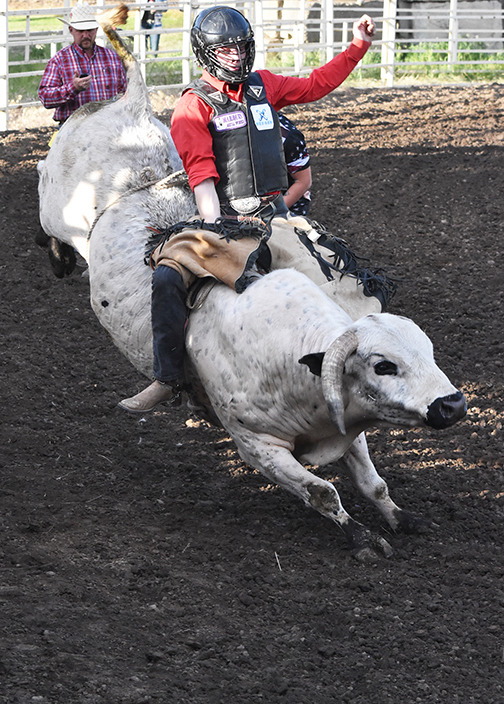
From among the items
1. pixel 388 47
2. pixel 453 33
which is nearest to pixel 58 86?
pixel 388 47

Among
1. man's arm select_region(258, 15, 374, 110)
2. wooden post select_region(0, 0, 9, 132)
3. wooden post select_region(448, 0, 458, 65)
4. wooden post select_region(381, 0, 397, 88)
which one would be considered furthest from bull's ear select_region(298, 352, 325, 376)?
wooden post select_region(448, 0, 458, 65)

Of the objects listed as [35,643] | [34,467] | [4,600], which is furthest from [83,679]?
[34,467]

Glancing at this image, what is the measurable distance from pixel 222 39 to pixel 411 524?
235 centimetres

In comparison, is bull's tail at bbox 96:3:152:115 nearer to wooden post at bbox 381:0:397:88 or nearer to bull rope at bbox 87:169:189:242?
bull rope at bbox 87:169:189:242

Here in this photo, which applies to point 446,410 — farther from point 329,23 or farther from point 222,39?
point 329,23

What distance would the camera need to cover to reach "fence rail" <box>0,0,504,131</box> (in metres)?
13.1

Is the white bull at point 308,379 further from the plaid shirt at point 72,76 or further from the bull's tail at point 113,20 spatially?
the plaid shirt at point 72,76

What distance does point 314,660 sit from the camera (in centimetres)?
339

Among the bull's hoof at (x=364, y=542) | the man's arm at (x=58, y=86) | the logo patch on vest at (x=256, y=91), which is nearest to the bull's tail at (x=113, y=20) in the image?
the logo patch on vest at (x=256, y=91)

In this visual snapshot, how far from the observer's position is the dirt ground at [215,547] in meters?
3.24

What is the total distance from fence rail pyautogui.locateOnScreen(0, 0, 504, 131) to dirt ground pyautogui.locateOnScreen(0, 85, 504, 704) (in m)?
5.89

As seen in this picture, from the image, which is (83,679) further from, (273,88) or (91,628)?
(273,88)

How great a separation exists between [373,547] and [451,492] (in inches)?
35.1

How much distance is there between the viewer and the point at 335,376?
11.9ft
